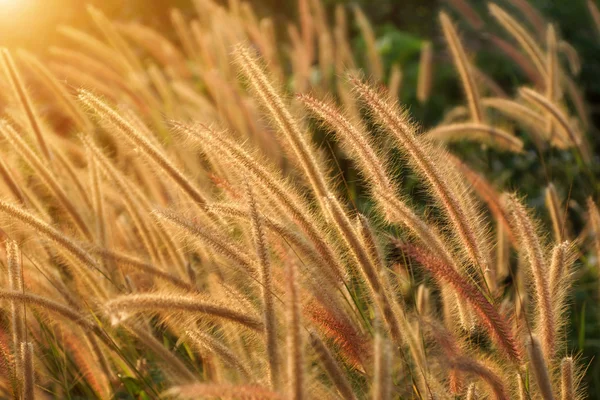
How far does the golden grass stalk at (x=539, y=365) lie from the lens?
1.44 m

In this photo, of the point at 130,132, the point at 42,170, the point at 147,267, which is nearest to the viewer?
the point at 130,132

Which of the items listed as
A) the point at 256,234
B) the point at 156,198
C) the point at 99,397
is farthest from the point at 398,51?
the point at 256,234

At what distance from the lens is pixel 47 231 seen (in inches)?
71.3

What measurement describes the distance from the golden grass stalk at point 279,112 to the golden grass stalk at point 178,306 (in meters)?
0.36

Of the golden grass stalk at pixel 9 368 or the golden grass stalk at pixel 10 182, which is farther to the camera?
the golden grass stalk at pixel 10 182

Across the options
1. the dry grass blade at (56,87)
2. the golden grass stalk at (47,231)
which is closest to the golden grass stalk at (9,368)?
the golden grass stalk at (47,231)

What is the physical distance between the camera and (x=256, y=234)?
145 cm

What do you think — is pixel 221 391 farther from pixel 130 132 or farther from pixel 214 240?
pixel 130 132

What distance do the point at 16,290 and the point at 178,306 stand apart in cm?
49

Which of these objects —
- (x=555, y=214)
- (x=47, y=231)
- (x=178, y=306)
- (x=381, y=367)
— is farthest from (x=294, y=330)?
(x=555, y=214)

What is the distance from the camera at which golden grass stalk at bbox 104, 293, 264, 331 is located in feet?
4.47

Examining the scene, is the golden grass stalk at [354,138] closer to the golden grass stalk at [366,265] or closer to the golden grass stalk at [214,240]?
the golden grass stalk at [366,265]

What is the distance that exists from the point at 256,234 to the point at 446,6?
28.2ft

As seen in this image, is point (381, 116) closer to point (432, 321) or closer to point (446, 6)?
point (432, 321)
